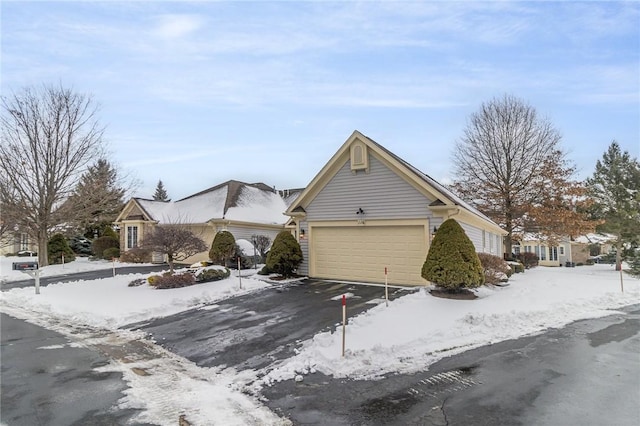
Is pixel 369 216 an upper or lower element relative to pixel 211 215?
lower

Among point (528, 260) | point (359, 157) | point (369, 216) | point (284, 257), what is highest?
point (359, 157)

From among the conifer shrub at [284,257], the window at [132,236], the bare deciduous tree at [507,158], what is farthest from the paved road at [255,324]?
the bare deciduous tree at [507,158]

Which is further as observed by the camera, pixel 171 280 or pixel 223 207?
pixel 223 207

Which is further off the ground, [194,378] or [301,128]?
[301,128]

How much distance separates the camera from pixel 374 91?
18.1m

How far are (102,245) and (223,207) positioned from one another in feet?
38.5

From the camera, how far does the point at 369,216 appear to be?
50.0 feet

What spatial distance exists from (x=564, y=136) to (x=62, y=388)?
33916mm

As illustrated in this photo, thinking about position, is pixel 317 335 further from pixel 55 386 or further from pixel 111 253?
pixel 111 253

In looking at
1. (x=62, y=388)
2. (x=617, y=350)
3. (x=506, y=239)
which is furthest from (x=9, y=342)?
(x=506, y=239)

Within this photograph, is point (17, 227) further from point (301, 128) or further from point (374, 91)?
point (374, 91)

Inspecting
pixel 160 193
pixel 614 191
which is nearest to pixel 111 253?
pixel 614 191

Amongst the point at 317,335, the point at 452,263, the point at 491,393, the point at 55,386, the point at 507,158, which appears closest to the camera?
the point at 491,393

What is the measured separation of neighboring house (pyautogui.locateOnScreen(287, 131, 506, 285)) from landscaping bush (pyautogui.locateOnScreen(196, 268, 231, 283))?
3.28 meters
